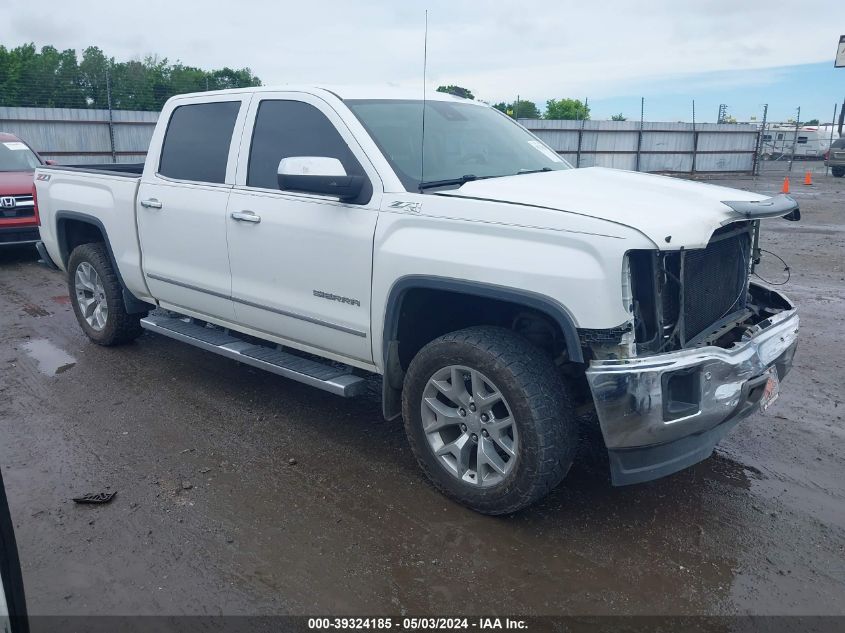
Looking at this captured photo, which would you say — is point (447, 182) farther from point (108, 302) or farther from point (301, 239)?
point (108, 302)

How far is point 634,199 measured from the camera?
353 centimetres

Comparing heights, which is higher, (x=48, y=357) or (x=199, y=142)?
(x=199, y=142)

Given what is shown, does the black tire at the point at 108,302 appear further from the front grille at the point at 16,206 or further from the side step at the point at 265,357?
the front grille at the point at 16,206

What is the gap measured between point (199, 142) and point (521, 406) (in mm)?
3152

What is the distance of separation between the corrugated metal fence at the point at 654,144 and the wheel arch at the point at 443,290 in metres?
22.1

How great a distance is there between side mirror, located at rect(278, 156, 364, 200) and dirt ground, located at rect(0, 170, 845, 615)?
1570mm

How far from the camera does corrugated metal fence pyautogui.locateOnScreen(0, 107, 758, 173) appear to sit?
18.4 m

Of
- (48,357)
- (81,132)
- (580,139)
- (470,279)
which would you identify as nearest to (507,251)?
(470,279)

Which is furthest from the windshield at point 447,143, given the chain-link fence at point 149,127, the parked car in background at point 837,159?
the parked car in background at point 837,159

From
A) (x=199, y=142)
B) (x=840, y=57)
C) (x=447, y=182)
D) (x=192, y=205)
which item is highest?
(x=840, y=57)

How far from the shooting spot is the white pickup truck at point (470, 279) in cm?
316

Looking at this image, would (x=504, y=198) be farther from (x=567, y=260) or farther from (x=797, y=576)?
(x=797, y=576)

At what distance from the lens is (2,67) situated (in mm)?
33531

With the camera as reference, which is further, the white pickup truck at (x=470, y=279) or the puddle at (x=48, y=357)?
the puddle at (x=48, y=357)
